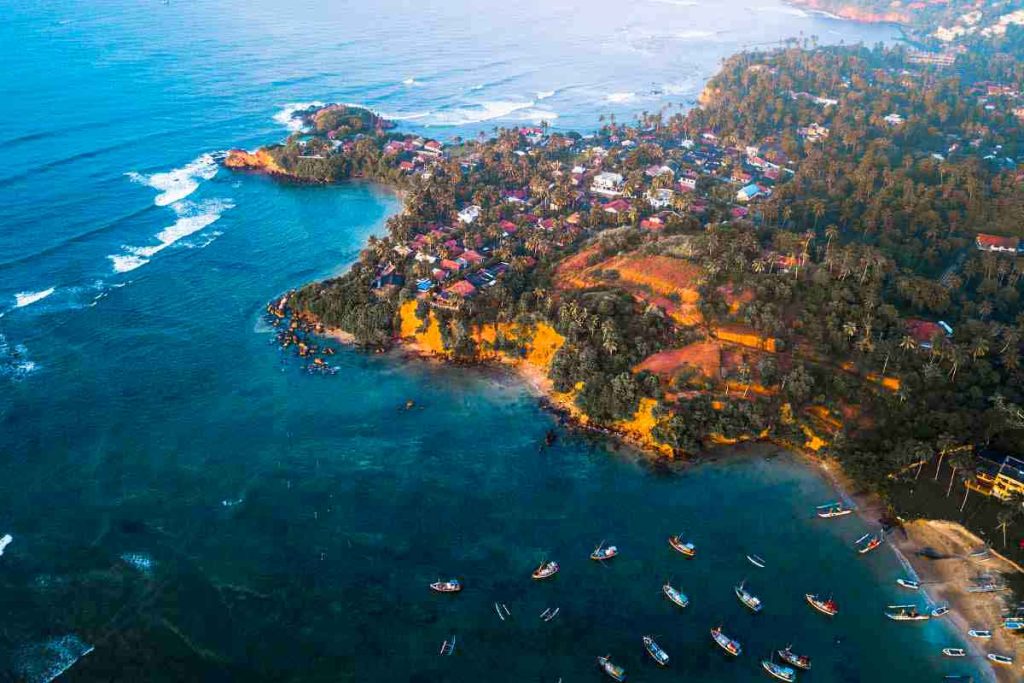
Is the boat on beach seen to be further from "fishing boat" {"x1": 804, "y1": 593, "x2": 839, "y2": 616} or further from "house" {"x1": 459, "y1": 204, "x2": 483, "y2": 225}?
"house" {"x1": 459, "y1": 204, "x2": 483, "y2": 225}

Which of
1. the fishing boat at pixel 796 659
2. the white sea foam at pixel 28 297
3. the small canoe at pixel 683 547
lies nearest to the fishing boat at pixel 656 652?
the fishing boat at pixel 796 659

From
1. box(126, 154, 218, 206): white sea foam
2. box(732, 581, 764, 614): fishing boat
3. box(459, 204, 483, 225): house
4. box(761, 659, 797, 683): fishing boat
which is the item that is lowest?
box(761, 659, 797, 683): fishing boat

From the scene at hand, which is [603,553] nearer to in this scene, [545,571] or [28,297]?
[545,571]

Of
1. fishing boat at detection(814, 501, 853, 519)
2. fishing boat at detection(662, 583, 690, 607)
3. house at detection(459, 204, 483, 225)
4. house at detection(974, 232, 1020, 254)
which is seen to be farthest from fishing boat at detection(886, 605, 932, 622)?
house at detection(459, 204, 483, 225)

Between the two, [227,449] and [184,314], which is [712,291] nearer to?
[227,449]

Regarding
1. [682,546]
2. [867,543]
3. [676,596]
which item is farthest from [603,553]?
[867,543]

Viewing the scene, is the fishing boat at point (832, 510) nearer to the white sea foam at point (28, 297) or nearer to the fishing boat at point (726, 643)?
the fishing boat at point (726, 643)
